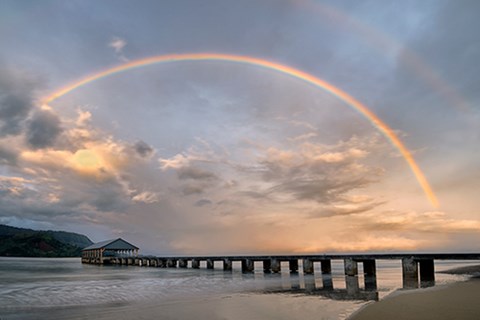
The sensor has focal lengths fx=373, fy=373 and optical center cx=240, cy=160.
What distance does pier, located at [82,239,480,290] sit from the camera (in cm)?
3697

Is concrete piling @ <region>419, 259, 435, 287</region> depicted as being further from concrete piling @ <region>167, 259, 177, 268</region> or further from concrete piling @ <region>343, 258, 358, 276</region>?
concrete piling @ <region>167, 259, 177, 268</region>

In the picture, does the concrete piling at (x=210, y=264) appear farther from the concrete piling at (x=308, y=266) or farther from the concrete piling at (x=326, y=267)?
the concrete piling at (x=326, y=267)

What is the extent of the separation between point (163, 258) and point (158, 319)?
85.6 metres

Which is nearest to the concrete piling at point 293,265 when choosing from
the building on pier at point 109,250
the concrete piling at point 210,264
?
the concrete piling at point 210,264

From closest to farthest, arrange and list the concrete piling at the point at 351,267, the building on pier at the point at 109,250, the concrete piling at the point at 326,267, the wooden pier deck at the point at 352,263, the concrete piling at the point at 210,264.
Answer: the wooden pier deck at the point at 352,263 → the concrete piling at the point at 351,267 → the concrete piling at the point at 326,267 → the concrete piling at the point at 210,264 → the building on pier at the point at 109,250

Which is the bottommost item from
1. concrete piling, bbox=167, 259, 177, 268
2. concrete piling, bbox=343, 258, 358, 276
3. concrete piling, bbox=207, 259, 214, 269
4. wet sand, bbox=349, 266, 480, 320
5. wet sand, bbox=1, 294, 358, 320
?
concrete piling, bbox=167, 259, 177, 268

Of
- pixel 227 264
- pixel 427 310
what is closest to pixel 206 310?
pixel 427 310

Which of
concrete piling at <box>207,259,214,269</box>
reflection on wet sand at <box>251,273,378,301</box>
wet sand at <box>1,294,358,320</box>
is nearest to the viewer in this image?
wet sand at <box>1,294,358,320</box>

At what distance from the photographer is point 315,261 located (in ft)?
189

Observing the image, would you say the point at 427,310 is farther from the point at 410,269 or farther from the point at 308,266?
the point at 308,266

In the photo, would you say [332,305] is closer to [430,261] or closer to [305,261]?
[430,261]

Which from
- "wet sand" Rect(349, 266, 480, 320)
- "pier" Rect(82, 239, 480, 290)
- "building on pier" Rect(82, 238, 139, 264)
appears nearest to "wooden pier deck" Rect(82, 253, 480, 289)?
"pier" Rect(82, 239, 480, 290)

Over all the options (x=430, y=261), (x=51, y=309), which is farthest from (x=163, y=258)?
(x=51, y=309)

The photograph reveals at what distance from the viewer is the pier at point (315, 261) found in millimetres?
36969
